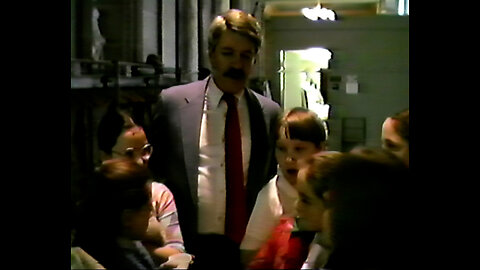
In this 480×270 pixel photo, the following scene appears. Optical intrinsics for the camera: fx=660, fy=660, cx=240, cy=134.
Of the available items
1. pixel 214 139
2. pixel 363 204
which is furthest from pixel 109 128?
pixel 363 204

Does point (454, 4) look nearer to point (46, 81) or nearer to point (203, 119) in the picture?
point (203, 119)

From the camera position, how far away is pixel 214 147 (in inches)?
33.6

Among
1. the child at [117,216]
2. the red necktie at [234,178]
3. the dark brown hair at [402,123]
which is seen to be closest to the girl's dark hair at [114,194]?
the child at [117,216]

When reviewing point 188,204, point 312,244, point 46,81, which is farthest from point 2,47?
point 312,244

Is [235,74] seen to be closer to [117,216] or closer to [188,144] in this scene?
[188,144]

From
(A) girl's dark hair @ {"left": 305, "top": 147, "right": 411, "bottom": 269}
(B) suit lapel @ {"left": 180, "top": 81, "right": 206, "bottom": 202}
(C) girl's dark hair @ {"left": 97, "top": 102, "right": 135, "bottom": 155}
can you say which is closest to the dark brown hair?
(A) girl's dark hair @ {"left": 305, "top": 147, "right": 411, "bottom": 269}

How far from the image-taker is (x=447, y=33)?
792mm

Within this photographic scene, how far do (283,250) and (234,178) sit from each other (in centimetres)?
11

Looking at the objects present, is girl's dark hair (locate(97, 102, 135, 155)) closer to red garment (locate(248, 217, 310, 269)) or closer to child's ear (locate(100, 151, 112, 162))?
child's ear (locate(100, 151, 112, 162))

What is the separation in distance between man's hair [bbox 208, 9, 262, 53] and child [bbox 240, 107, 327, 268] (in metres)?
0.11

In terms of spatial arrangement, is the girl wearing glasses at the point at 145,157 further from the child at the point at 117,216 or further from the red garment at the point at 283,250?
the red garment at the point at 283,250

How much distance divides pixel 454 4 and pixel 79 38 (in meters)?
0.49

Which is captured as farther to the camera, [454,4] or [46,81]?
[46,81]

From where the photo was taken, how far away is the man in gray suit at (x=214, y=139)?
84cm
